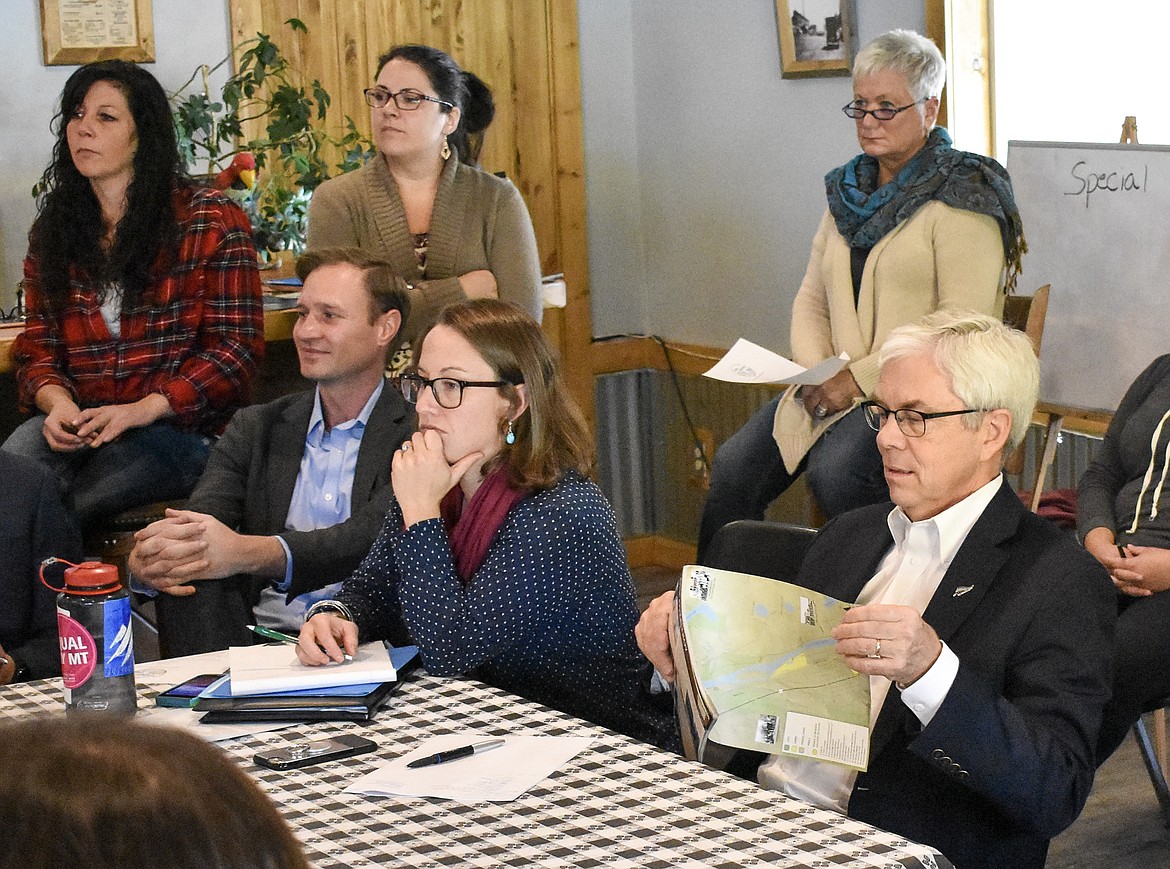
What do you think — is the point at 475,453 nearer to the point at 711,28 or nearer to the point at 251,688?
the point at 251,688

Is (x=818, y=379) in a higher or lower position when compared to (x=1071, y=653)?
higher

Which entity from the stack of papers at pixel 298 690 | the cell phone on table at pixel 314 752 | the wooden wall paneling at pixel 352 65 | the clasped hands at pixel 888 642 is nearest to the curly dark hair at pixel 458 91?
the wooden wall paneling at pixel 352 65

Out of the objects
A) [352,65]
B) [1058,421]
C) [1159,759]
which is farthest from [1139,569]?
[352,65]

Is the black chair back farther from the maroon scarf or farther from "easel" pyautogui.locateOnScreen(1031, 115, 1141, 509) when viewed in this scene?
→ "easel" pyautogui.locateOnScreen(1031, 115, 1141, 509)

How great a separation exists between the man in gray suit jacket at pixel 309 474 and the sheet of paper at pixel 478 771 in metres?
1.09

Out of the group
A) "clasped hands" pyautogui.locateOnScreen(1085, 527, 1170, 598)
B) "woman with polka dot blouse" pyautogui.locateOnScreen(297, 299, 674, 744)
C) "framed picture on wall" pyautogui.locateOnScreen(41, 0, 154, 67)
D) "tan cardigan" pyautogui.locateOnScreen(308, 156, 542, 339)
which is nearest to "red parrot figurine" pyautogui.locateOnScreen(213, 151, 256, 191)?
"tan cardigan" pyautogui.locateOnScreen(308, 156, 542, 339)

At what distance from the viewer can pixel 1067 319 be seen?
11.4 ft

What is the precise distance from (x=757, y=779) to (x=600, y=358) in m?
3.31

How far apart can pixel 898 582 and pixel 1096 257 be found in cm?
170

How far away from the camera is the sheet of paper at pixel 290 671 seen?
6.11 feet

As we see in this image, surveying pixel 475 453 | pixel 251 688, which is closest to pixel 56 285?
pixel 475 453

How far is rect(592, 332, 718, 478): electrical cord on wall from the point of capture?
5.04 m

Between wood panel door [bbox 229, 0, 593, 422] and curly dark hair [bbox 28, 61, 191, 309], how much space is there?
51.7 inches

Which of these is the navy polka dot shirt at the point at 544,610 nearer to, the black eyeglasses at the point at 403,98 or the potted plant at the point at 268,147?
the black eyeglasses at the point at 403,98
